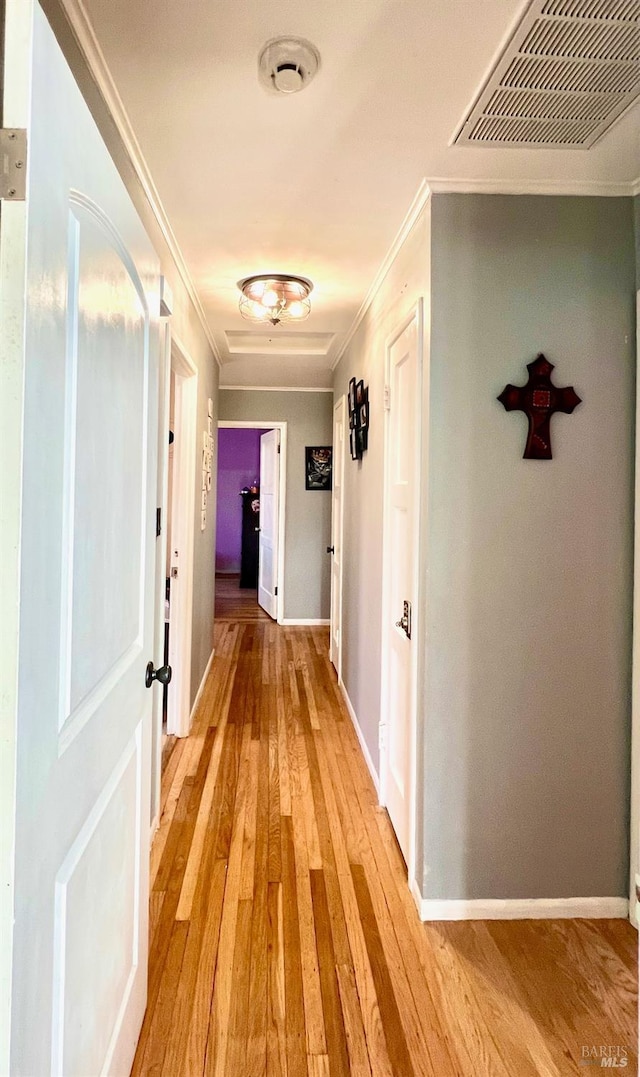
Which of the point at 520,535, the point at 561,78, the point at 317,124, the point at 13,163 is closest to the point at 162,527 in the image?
the point at 520,535

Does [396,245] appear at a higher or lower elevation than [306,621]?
higher

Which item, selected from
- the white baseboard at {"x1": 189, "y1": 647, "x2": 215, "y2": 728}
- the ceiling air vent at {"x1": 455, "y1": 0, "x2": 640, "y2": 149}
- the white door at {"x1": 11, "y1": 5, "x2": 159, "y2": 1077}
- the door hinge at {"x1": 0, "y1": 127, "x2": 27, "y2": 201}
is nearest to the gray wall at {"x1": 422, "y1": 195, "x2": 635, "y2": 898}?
the ceiling air vent at {"x1": 455, "y1": 0, "x2": 640, "y2": 149}

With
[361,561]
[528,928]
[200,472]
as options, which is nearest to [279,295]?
[200,472]

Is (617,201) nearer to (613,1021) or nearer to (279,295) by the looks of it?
(279,295)

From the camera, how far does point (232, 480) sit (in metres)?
9.27

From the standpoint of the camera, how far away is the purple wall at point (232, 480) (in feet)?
30.1

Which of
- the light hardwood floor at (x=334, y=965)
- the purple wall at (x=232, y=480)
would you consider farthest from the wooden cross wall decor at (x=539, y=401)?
the purple wall at (x=232, y=480)

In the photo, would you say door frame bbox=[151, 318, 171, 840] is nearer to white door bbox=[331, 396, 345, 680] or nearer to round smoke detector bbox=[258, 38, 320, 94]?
round smoke detector bbox=[258, 38, 320, 94]

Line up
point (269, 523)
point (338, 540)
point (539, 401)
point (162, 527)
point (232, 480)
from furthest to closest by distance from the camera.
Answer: point (232, 480) → point (269, 523) → point (338, 540) → point (162, 527) → point (539, 401)

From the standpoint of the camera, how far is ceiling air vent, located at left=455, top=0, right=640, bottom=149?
4.02 ft

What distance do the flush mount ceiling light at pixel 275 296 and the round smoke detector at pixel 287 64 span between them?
4.47ft

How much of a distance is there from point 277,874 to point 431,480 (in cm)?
149

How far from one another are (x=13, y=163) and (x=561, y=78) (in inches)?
52.7

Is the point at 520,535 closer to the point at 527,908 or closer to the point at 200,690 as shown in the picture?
the point at 527,908
